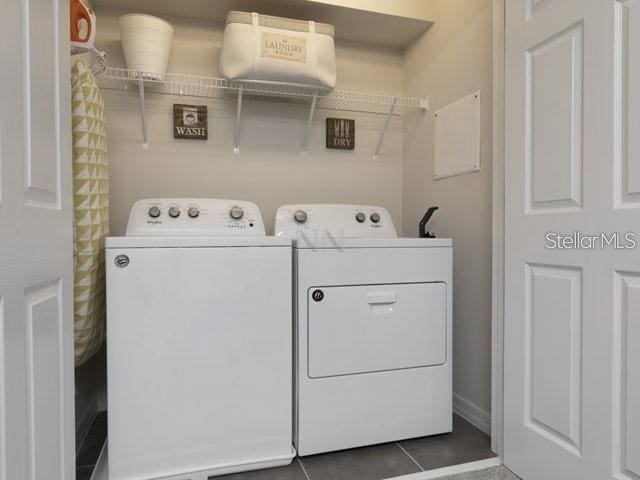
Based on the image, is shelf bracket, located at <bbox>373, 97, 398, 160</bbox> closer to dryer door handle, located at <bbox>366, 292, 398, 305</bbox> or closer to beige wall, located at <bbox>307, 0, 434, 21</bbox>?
beige wall, located at <bbox>307, 0, 434, 21</bbox>

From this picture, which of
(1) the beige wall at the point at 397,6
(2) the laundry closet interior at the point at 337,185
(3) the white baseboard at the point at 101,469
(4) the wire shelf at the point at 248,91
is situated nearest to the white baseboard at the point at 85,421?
(2) the laundry closet interior at the point at 337,185

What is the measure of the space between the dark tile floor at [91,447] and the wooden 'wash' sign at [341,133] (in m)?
1.79

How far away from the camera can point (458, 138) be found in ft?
6.29

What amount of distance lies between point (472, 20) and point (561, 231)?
3.69ft

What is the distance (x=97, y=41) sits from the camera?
193 cm

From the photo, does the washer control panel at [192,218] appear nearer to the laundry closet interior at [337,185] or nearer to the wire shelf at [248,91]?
the laundry closet interior at [337,185]

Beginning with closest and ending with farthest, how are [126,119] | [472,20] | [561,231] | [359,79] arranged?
[561,231] → [472,20] → [126,119] → [359,79]

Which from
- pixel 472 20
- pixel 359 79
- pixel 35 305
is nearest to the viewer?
pixel 35 305

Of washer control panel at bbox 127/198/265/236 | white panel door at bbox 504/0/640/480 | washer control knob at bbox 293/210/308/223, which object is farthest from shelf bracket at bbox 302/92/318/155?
white panel door at bbox 504/0/640/480

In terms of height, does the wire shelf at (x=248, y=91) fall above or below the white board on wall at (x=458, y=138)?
above

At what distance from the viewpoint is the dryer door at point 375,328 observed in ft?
4.99

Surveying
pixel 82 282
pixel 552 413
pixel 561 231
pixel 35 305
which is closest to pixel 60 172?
pixel 35 305

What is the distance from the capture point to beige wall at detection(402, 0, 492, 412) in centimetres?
175

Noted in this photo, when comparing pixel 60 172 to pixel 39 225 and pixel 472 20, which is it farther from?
pixel 472 20
